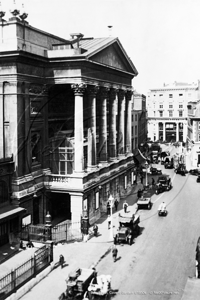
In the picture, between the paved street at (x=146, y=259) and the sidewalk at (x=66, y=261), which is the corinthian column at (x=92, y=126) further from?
the sidewalk at (x=66, y=261)

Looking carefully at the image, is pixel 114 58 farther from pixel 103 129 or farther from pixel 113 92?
pixel 103 129

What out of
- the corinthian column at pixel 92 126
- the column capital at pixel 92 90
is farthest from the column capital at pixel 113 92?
the column capital at pixel 92 90

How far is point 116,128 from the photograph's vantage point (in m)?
58.3

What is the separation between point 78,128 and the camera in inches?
1644

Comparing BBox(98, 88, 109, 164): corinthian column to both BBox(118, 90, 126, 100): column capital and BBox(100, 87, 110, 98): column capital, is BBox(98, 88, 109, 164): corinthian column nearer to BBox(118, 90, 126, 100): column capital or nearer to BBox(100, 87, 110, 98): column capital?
BBox(100, 87, 110, 98): column capital

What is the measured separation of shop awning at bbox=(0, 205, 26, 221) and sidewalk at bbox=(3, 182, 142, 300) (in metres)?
3.22

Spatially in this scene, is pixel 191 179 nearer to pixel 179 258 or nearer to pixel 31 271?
pixel 179 258

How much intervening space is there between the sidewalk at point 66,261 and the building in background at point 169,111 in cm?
9478

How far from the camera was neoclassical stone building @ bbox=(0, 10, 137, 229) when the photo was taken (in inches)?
1480

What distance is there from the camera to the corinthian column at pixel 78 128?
4178 cm

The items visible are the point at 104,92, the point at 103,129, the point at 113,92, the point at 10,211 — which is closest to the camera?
the point at 10,211

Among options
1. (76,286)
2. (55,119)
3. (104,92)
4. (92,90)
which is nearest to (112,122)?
(104,92)

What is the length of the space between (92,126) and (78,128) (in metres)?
5.01

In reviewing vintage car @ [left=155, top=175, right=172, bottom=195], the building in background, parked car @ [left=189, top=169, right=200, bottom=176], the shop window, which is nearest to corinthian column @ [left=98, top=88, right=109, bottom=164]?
vintage car @ [left=155, top=175, right=172, bottom=195]
